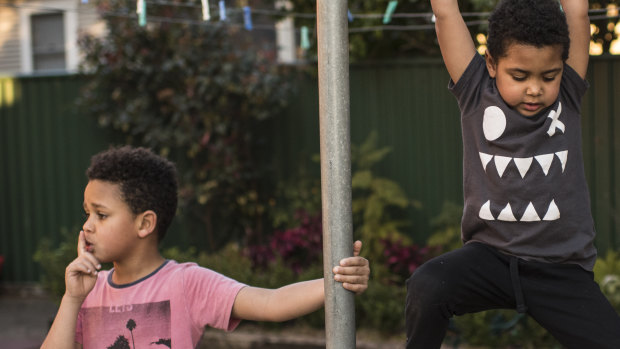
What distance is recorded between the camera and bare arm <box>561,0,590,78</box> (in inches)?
105

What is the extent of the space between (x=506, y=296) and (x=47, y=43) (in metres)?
11.3

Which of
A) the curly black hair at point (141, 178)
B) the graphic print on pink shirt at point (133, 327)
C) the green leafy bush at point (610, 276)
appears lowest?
the green leafy bush at point (610, 276)

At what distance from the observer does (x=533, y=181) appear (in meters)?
2.55

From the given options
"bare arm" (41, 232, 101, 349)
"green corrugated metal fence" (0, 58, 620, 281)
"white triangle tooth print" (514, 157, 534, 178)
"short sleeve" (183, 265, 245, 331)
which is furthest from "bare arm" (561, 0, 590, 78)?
"green corrugated metal fence" (0, 58, 620, 281)

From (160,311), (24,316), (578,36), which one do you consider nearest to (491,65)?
(578,36)

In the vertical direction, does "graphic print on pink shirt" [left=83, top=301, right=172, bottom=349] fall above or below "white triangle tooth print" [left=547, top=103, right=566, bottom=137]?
below

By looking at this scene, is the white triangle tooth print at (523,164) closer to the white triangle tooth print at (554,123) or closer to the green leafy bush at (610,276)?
the white triangle tooth print at (554,123)

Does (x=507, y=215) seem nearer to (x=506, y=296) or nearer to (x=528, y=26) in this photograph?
(x=506, y=296)

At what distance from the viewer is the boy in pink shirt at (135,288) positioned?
2.35 meters

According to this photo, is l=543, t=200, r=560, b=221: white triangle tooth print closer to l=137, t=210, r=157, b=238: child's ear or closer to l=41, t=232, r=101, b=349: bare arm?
l=137, t=210, r=157, b=238: child's ear

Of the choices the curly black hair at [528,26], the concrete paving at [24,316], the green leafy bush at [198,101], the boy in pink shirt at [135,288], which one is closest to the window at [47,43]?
the green leafy bush at [198,101]

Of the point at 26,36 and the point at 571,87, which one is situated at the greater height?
the point at 26,36

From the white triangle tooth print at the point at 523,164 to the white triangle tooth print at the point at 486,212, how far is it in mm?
152

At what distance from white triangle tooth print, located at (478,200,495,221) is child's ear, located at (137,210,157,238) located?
1.13 metres
